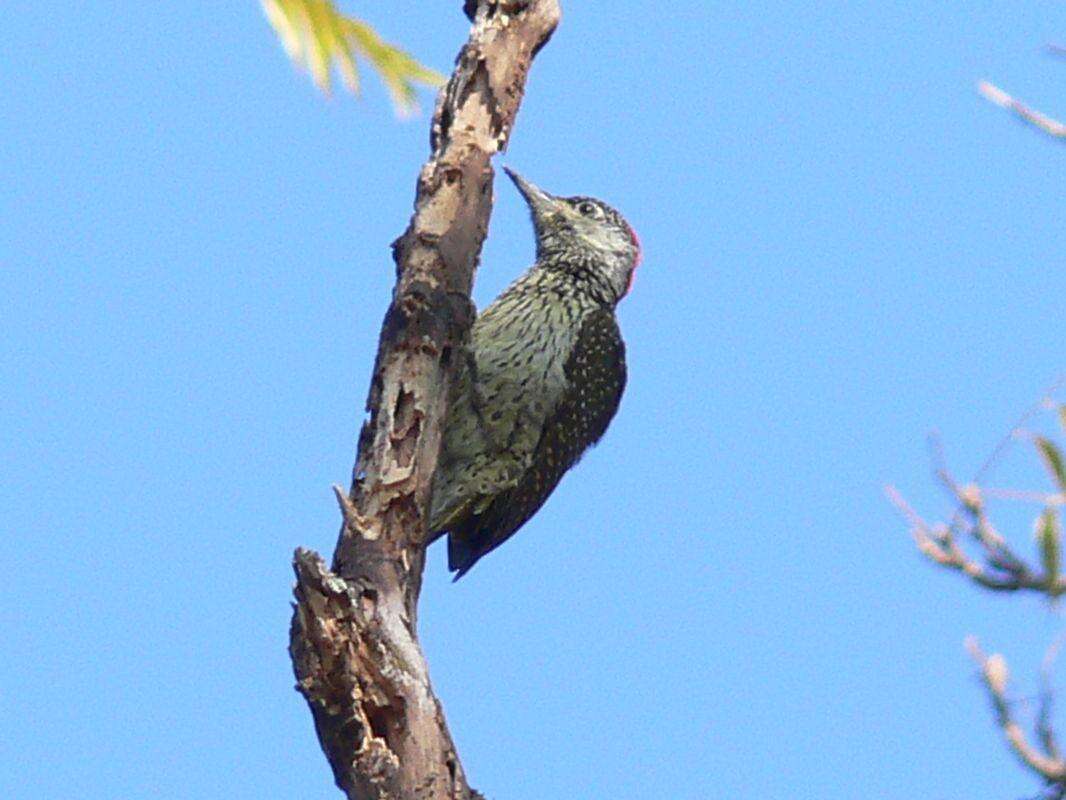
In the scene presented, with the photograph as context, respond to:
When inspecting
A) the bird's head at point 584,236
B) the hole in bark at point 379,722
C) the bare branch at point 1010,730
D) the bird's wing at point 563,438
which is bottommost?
the bare branch at point 1010,730

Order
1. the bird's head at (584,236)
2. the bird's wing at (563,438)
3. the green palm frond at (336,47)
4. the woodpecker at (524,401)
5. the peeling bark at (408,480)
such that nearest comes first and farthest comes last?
the green palm frond at (336,47) → the peeling bark at (408,480) → the woodpecker at (524,401) → the bird's wing at (563,438) → the bird's head at (584,236)

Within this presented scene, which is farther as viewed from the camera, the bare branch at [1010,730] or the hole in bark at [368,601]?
the hole in bark at [368,601]

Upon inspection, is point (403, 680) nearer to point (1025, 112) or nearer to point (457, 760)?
point (457, 760)

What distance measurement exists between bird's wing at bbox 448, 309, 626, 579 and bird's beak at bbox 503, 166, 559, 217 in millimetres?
763

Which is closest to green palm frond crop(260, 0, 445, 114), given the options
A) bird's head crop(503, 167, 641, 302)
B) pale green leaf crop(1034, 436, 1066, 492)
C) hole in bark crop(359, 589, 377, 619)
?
pale green leaf crop(1034, 436, 1066, 492)

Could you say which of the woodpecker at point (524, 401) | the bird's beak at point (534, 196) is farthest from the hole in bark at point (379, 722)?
the bird's beak at point (534, 196)

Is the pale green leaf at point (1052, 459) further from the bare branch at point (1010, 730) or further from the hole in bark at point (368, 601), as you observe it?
the hole in bark at point (368, 601)

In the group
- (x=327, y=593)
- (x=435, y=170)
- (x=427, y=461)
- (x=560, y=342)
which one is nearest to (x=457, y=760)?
(x=327, y=593)

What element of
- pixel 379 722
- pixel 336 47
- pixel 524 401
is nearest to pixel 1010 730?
pixel 336 47

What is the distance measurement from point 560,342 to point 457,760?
252cm

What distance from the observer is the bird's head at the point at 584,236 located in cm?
719

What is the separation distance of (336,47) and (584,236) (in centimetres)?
449

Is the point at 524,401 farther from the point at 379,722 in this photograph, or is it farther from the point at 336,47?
the point at 336,47

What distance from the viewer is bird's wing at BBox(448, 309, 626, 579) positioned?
6.57 meters
